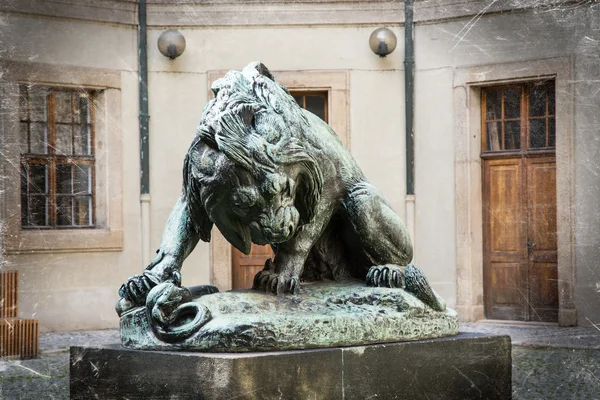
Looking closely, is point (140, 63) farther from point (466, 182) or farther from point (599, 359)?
point (599, 359)

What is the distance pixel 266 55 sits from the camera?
11461 millimetres

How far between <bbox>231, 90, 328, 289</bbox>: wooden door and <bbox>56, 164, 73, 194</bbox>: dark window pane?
2.00 meters

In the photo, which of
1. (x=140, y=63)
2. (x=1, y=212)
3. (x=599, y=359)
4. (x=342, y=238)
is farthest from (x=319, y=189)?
(x=140, y=63)

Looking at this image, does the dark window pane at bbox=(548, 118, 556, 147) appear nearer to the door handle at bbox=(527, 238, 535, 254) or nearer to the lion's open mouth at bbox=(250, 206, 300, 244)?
the door handle at bbox=(527, 238, 535, 254)

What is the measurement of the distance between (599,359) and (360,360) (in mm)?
4716

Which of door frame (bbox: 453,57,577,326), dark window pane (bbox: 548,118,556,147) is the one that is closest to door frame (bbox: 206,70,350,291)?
door frame (bbox: 453,57,577,326)

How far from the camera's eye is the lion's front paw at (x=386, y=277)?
458 centimetres

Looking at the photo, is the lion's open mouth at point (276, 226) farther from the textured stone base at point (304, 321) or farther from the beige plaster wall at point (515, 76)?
the beige plaster wall at point (515, 76)

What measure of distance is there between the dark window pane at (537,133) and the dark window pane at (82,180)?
4923mm

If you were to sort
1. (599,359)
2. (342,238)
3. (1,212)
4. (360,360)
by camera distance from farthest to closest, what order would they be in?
(1,212), (599,359), (342,238), (360,360)

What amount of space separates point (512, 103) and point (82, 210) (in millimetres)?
4925

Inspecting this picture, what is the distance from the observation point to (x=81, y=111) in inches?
440

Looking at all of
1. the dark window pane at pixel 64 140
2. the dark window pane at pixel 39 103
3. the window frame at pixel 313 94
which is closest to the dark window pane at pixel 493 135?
the window frame at pixel 313 94

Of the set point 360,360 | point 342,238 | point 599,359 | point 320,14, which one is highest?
point 320,14
